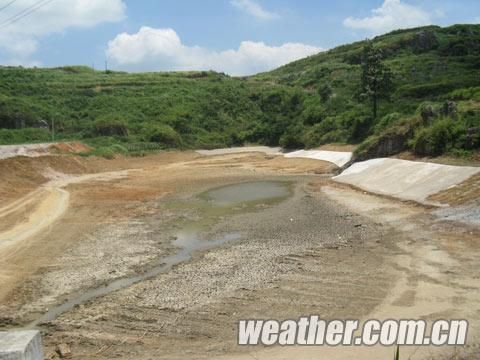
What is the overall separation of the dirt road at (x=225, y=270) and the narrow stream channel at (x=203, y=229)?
0.28 meters

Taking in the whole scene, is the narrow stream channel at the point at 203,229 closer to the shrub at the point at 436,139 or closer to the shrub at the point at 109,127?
the shrub at the point at 436,139

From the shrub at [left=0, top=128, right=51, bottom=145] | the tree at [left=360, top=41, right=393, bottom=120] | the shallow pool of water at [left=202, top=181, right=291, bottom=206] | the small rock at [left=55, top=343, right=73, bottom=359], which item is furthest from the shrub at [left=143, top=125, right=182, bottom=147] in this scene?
the small rock at [left=55, top=343, right=73, bottom=359]

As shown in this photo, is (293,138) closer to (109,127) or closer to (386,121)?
(386,121)

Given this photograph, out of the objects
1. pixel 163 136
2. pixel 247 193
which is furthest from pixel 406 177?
pixel 163 136

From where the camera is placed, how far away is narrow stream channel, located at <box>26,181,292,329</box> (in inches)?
567

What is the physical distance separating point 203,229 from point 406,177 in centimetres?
1432

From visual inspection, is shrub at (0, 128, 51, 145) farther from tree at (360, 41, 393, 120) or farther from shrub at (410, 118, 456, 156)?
shrub at (410, 118, 456, 156)

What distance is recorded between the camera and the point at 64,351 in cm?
1088

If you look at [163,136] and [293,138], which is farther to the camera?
[163,136]

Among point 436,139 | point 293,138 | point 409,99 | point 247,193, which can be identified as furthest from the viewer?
point 293,138

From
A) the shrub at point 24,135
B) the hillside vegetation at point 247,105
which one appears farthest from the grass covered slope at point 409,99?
the shrub at point 24,135

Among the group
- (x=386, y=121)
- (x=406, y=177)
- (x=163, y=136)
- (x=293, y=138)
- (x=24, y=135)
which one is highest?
(x=386, y=121)

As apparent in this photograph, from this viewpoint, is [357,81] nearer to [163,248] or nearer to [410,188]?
[410,188]

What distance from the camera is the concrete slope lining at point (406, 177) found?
26.8m
